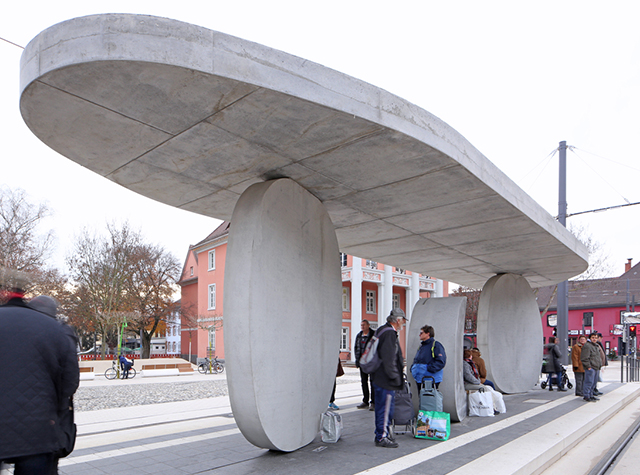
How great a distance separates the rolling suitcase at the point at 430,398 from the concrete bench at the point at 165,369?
21195 mm

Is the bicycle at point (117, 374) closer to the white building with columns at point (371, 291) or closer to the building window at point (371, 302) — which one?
the white building with columns at point (371, 291)

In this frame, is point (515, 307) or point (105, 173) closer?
point (105, 173)

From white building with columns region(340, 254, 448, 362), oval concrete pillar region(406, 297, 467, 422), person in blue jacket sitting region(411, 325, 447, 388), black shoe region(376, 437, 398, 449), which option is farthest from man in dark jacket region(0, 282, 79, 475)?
white building with columns region(340, 254, 448, 362)

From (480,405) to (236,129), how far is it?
755 cm

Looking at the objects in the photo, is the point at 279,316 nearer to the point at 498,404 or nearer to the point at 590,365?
the point at 498,404

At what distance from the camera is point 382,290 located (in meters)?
42.2

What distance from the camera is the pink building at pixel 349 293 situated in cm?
4028

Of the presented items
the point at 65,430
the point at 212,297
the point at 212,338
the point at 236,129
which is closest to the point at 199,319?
the point at 212,338

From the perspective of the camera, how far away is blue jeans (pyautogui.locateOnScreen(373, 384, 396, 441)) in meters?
6.86

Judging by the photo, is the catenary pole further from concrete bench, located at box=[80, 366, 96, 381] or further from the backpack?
concrete bench, located at box=[80, 366, 96, 381]

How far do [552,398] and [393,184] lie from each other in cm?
966

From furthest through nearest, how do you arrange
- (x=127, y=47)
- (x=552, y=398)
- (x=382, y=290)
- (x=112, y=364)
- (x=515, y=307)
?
(x=382, y=290)
(x=112, y=364)
(x=515, y=307)
(x=552, y=398)
(x=127, y=47)

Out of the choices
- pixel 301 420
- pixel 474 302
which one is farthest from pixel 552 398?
pixel 474 302

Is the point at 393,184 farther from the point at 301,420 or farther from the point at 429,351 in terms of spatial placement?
the point at 301,420
